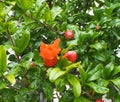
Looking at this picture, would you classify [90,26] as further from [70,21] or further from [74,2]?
[74,2]

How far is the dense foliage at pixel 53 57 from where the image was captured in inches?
39.4

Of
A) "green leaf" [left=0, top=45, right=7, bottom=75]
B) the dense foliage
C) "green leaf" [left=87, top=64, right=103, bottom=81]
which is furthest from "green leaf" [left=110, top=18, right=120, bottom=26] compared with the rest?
"green leaf" [left=0, top=45, right=7, bottom=75]

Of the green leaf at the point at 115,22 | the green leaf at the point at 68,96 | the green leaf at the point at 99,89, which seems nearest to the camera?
the green leaf at the point at 99,89

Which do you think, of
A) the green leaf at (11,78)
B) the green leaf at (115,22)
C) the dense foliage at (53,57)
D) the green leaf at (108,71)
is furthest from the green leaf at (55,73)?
the green leaf at (115,22)

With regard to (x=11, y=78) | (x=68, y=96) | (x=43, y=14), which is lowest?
(x=68, y=96)

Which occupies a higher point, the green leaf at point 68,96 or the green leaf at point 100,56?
the green leaf at point 100,56

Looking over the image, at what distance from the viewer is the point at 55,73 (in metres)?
0.95

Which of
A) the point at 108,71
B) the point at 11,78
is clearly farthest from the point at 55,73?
the point at 108,71

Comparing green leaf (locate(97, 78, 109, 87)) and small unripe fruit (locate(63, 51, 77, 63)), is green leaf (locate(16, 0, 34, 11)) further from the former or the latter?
green leaf (locate(97, 78, 109, 87))

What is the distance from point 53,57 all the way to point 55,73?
51mm

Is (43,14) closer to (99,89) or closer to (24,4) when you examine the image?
Answer: (24,4)

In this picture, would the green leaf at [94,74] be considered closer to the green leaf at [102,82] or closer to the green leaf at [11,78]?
the green leaf at [102,82]

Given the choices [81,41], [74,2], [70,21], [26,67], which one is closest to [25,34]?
[26,67]

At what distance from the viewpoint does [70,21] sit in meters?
1.50
